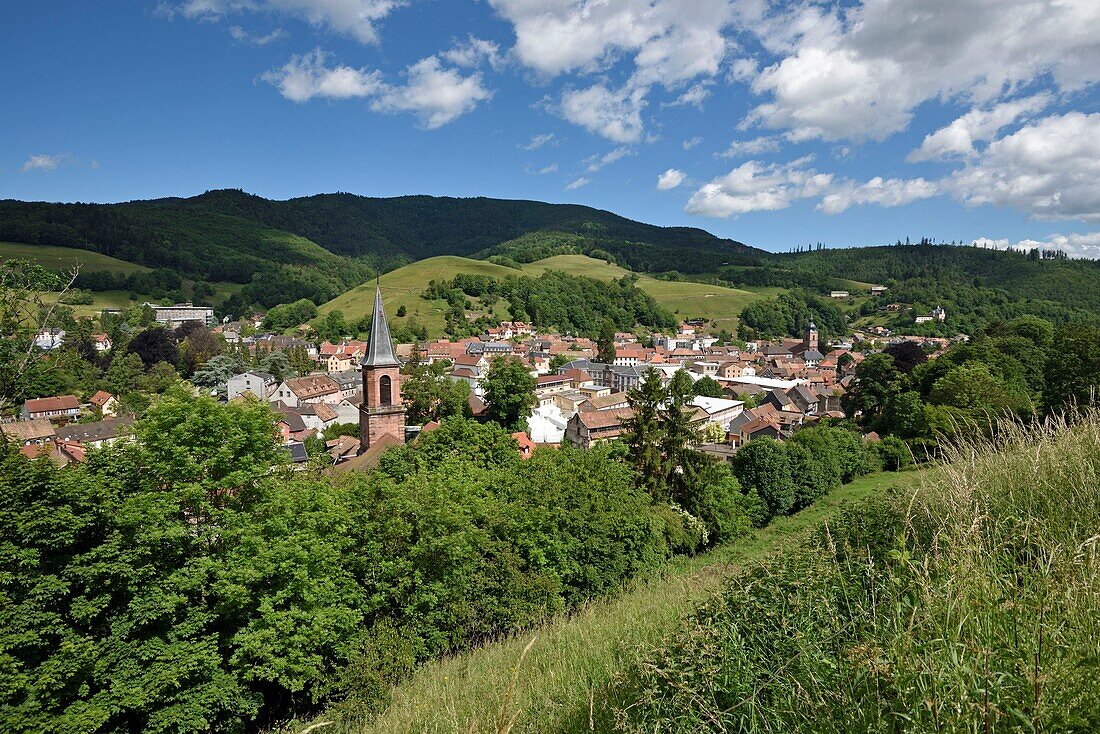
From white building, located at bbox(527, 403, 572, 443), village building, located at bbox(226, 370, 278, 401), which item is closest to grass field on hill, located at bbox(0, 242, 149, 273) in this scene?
village building, located at bbox(226, 370, 278, 401)

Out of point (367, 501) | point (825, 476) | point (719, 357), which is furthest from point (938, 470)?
point (719, 357)

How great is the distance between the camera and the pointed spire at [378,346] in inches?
1121

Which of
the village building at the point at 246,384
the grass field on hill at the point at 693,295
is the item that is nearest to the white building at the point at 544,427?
the village building at the point at 246,384

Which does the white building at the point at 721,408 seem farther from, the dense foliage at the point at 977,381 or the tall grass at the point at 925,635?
the tall grass at the point at 925,635

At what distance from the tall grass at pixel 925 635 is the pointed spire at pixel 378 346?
2574 centimetres

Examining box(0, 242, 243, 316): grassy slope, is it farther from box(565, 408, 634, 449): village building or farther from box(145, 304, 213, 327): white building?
box(565, 408, 634, 449): village building

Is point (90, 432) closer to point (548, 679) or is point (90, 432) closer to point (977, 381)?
point (548, 679)

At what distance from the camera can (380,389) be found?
29391 mm

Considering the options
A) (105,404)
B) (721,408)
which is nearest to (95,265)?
(105,404)

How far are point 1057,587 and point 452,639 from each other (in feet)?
37.4

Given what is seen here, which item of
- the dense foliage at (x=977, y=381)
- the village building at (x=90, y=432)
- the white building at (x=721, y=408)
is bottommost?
the white building at (x=721, y=408)

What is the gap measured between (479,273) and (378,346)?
12444 centimetres

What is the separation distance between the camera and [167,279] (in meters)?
147

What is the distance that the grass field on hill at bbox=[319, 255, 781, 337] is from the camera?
408 ft
